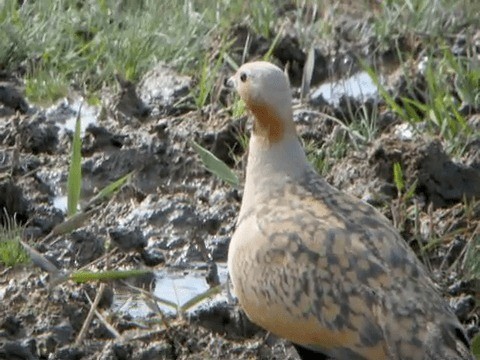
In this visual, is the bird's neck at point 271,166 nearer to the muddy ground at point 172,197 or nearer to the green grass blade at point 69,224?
the muddy ground at point 172,197

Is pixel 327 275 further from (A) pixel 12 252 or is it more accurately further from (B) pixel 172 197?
(B) pixel 172 197

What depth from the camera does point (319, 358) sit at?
20.7 feet

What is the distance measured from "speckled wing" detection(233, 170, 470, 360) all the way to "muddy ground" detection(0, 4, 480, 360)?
36cm

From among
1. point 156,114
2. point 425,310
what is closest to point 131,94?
point 156,114

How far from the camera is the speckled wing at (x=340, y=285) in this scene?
5.92 m

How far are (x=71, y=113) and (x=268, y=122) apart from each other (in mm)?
2240

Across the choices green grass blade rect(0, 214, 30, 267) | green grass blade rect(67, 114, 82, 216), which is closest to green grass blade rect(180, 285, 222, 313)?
green grass blade rect(0, 214, 30, 267)

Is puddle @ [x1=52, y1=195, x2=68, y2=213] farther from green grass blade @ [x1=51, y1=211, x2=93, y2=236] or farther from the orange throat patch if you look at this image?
the orange throat patch

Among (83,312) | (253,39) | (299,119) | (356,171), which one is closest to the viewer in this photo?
(83,312)

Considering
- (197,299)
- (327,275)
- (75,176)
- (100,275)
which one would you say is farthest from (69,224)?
(327,275)

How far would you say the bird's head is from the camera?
6695mm

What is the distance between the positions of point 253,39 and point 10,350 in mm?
3276

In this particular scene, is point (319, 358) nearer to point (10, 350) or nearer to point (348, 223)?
point (348, 223)

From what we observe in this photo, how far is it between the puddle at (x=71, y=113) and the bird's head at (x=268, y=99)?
6.39 ft
